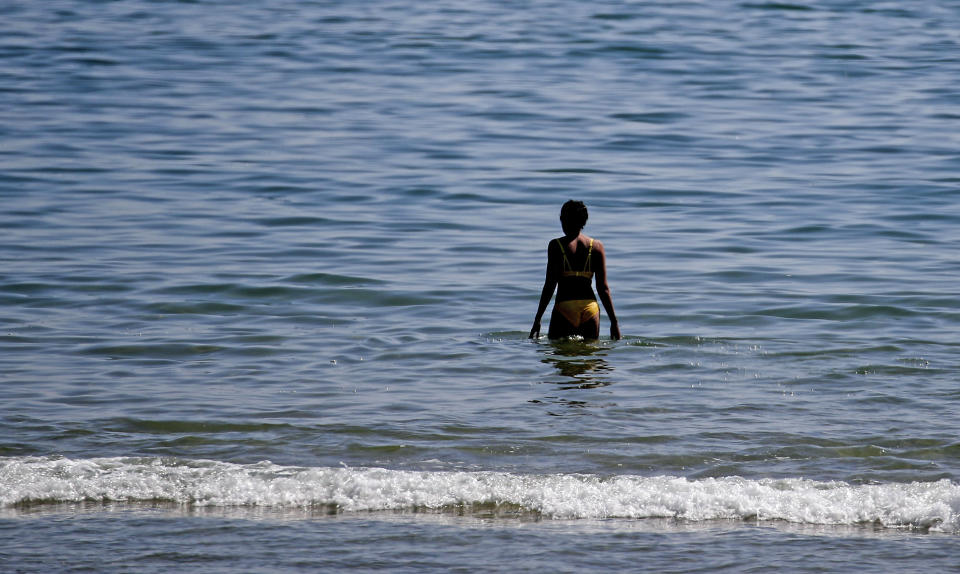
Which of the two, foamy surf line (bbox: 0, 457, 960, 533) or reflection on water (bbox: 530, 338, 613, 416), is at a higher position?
reflection on water (bbox: 530, 338, 613, 416)

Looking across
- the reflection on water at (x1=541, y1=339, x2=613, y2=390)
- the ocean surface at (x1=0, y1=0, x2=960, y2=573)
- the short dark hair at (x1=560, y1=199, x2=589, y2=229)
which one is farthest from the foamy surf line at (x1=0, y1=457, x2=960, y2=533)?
the short dark hair at (x1=560, y1=199, x2=589, y2=229)

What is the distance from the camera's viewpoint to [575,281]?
1102cm

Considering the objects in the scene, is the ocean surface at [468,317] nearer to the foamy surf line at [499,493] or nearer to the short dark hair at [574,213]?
the foamy surf line at [499,493]

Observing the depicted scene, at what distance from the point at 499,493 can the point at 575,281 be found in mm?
4005

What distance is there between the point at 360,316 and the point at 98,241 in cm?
448

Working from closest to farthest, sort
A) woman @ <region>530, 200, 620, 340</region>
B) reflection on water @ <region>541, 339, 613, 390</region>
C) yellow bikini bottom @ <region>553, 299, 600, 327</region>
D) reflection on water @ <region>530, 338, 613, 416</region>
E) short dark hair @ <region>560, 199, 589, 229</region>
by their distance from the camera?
1. reflection on water @ <region>530, 338, 613, 416</region>
2. reflection on water @ <region>541, 339, 613, 390</region>
3. short dark hair @ <region>560, 199, 589, 229</region>
4. woman @ <region>530, 200, 620, 340</region>
5. yellow bikini bottom @ <region>553, 299, 600, 327</region>

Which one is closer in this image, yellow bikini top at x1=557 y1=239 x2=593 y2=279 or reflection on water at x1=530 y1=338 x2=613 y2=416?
reflection on water at x1=530 y1=338 x2=613 y2=416

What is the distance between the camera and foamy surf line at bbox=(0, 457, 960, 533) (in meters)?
6.93

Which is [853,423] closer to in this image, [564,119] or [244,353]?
[244,353]

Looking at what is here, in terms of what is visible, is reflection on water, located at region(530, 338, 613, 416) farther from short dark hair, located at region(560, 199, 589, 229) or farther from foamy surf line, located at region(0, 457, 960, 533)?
foamy surf line, located at region(0, 457, 960, 533)

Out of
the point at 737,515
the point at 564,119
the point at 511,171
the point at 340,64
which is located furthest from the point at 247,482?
the point at 340,64

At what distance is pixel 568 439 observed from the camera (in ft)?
27.4

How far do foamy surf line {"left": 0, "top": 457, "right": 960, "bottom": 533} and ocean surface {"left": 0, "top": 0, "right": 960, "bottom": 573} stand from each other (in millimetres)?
22

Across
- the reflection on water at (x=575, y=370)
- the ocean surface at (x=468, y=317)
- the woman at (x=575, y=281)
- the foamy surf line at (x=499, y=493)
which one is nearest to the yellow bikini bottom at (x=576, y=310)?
the woman at (x=575, y=281)
